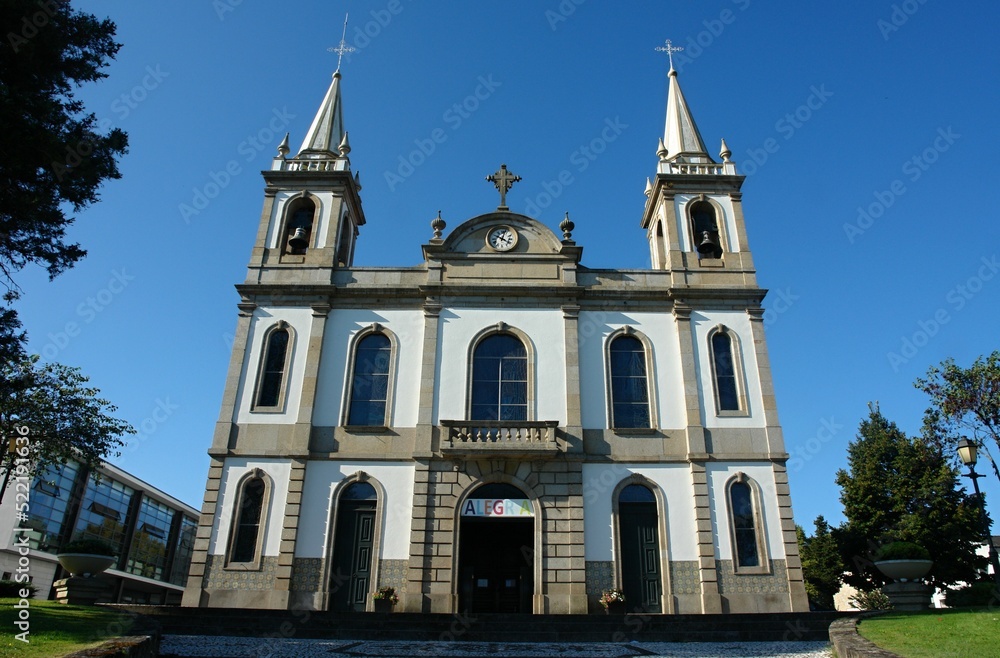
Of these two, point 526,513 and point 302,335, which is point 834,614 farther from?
point 302,335

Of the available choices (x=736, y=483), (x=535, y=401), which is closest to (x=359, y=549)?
(x=535, y=401)

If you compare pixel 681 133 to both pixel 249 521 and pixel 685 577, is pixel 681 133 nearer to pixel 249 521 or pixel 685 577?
pixel 685 577

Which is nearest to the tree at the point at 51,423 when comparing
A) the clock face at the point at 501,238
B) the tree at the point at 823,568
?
the clock face at the point at 501,238

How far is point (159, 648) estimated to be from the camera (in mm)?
11188

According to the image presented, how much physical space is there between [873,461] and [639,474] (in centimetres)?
1998

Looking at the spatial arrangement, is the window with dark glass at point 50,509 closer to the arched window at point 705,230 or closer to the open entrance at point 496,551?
the open entrance at point 496,551

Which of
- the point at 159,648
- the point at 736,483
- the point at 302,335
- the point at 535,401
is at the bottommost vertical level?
the point at 159,648

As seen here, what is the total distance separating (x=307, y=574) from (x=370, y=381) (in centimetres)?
574

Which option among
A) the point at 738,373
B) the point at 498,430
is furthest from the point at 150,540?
the point at 738,373

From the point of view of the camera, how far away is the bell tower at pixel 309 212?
22172 millimetres

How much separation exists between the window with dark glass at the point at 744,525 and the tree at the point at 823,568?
688 inches

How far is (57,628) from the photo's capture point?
34.6 ft

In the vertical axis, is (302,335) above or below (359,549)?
above

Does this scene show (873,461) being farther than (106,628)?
Yes
